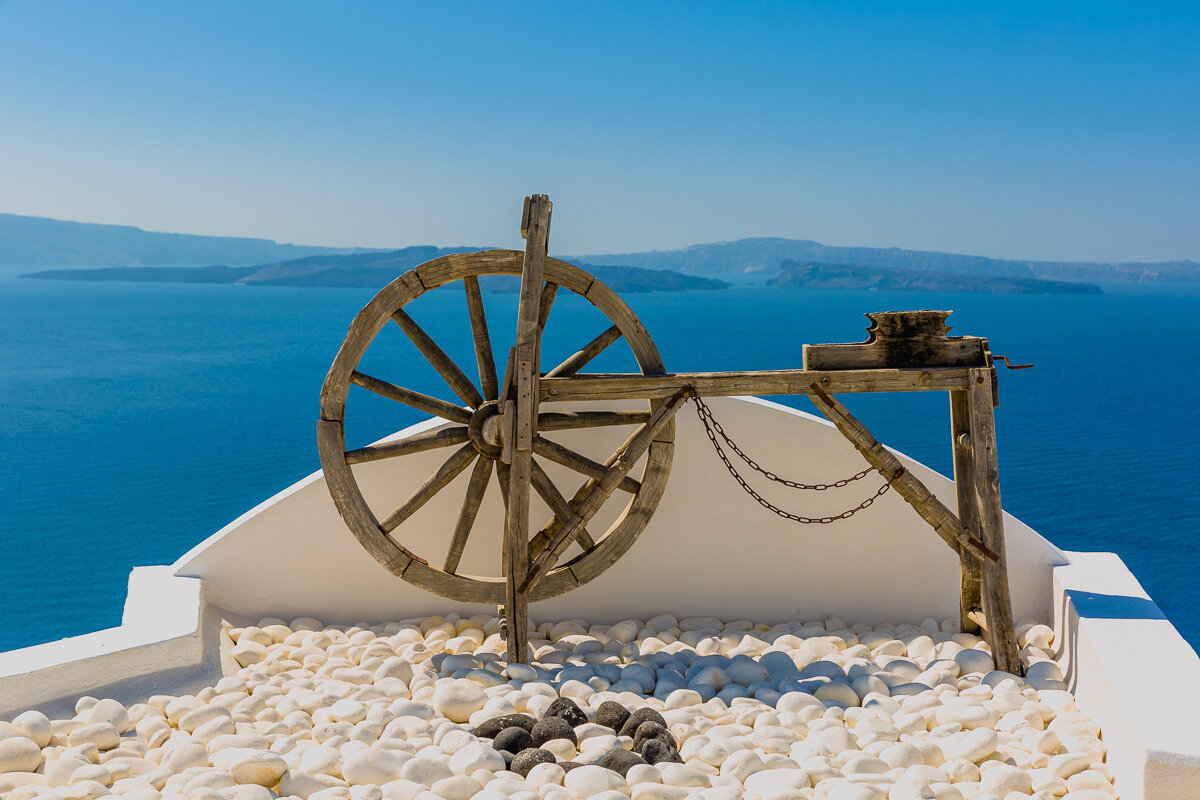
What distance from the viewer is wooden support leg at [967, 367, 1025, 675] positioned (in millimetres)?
4645

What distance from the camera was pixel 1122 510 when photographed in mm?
21172

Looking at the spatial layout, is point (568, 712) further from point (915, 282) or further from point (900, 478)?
point (915, 282)

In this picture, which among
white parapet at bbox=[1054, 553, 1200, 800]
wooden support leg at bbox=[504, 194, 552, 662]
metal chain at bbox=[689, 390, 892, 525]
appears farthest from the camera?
metal chain at bbox=[689, 390, 892, 525]

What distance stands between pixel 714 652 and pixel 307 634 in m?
2.01

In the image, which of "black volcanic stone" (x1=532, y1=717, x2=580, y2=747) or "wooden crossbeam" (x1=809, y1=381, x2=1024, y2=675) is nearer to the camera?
"black volcanic stone" (x1=532, y1=717, x2=580, y2=747)

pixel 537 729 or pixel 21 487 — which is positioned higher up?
pixel 537 729

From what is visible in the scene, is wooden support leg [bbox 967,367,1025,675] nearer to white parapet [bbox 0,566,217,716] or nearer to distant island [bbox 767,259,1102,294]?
white parapet [bbox 0,566,217,716]

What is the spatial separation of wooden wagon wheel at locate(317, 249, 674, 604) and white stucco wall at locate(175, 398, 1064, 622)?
0.29 meters

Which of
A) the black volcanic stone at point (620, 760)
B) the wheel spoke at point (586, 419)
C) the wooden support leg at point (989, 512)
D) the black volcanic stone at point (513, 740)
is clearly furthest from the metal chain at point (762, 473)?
the black volcanic stone at point (513, 740)

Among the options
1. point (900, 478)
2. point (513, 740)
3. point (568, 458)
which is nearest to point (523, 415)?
point (568, 458)

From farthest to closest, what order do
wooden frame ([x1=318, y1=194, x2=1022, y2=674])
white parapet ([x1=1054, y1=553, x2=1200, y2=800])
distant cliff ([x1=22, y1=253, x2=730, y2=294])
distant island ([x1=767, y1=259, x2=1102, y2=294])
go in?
distant island ([x1=767, y1=259, x2=1102, y2=294])
distant cliff ([x1=22, y1=253, x2=730, y2=294])
wooden frame ([x1=318, y1=194, x2=1022, y2=674])
white parapet ([x1=1054, y1=553, x2=1200, y2=800])

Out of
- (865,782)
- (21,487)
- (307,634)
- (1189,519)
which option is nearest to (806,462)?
(865,782)

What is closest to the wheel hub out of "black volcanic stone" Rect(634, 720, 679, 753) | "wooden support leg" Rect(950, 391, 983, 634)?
"black volcanic stone" Rect(634, 720, 679, 753)

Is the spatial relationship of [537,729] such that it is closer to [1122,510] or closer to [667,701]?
[667,701]
